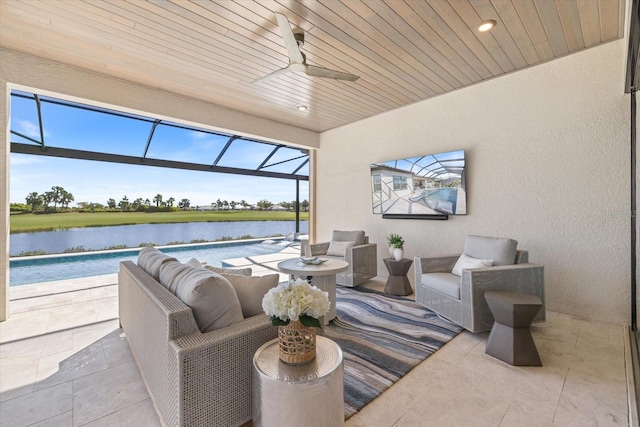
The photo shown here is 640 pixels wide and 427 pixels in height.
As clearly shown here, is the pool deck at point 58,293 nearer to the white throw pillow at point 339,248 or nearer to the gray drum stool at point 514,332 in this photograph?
the white throw pillow at point 339,248

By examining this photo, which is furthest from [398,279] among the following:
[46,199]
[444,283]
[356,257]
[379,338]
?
[46,199]

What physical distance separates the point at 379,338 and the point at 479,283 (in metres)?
1.05

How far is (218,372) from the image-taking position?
4.26ft

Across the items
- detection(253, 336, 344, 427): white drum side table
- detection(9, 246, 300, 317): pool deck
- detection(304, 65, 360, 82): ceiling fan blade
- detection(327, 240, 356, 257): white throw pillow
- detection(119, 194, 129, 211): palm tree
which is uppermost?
detection(304, 65, 360, 82): ceiling fan blade

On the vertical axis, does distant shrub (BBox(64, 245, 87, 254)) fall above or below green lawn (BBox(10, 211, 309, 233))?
below

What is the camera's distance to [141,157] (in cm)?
510

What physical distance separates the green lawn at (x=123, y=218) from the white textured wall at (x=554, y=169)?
3.55 metres

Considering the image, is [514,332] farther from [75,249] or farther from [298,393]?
[75,249]

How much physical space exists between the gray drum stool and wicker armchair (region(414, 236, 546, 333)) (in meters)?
0.26

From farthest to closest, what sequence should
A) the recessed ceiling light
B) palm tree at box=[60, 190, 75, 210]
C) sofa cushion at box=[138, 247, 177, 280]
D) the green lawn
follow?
palm tree at box=[60, 190, 75, 210] → the green lawn → the recessed ceiling light → sofa cushion at box=[138, 247, 177, 280]

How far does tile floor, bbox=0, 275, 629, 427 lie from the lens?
5.04 ft

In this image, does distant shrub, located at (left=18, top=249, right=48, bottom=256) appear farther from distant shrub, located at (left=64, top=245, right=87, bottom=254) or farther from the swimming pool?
distant shrub, located at (left=64, top=245, right=87, bottom=254)

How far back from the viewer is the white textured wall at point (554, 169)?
8.91ft

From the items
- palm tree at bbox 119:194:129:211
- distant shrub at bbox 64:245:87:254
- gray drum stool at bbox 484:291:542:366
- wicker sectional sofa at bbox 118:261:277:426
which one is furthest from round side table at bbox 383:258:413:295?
distant shrub at bbox 64:245:87:254
